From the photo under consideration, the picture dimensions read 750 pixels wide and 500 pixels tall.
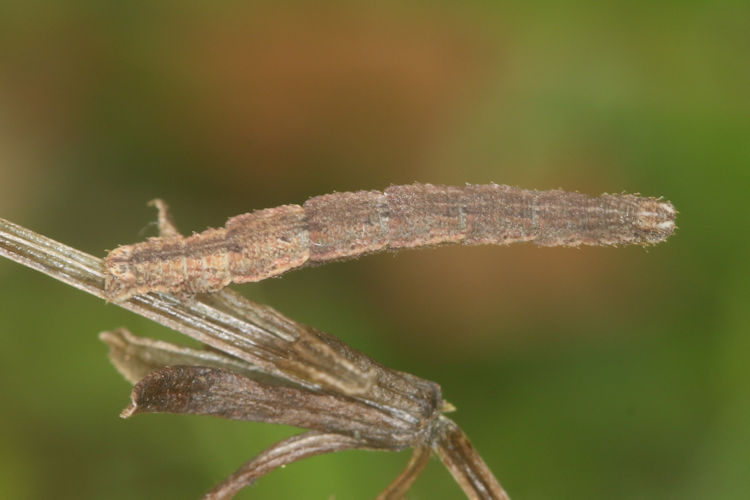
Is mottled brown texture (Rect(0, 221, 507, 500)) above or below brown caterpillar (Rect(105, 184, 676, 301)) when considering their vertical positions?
below

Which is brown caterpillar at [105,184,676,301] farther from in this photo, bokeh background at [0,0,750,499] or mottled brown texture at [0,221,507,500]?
bokeh background at [0,0,750,499]

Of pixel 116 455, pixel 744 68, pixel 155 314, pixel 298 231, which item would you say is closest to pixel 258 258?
pixel 298 231

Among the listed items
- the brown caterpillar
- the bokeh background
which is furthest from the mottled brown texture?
the bokeh background

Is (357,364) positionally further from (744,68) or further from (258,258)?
(744,68)

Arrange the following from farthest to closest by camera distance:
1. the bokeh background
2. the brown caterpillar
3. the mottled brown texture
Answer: the bokeh background < the brown caterpillar < the mottled brown texture

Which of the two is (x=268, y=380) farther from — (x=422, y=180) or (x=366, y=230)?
(x=422, y=180)

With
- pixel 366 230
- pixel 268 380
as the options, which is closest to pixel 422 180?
pixel 366 230
